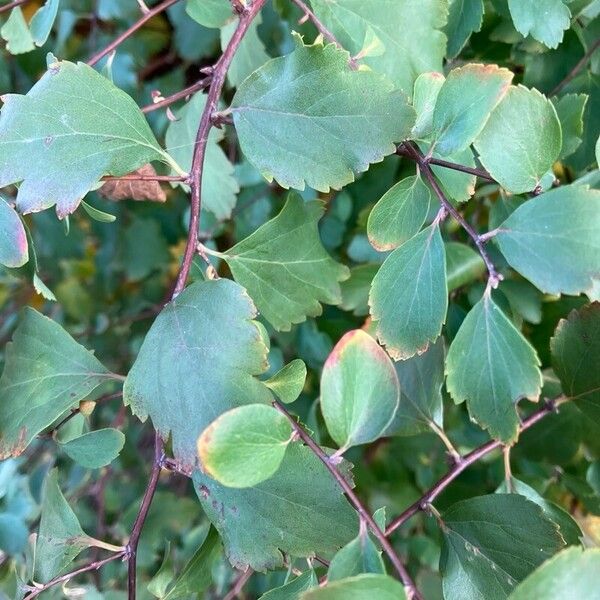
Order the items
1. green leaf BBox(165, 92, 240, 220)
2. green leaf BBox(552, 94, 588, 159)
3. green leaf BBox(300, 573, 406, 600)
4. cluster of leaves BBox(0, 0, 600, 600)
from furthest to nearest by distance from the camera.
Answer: green leaf BBox(165, 92, 240, 220) < green leaf BBox(552, 94, 588, 159) < cluster of leaves BBox(0, 0, 600, 600) < green leaf BBox(300, 573, 406, 600)

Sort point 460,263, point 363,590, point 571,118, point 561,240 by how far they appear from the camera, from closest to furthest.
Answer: point 363,590 → point 561,240 → point 571,118 → point 460,263

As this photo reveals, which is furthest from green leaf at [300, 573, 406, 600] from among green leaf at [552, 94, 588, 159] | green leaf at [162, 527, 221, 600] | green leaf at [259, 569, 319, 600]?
green leaf at [552, 94, 588, 159]

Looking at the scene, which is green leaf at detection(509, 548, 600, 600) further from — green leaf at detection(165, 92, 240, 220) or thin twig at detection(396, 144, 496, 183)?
green leaf at detection(165, 92, 240, 220)

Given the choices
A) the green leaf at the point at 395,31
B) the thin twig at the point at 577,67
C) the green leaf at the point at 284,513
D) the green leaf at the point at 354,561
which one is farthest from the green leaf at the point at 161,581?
the thin twig at the point at 577,67

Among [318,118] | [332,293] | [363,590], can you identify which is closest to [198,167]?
[318,118]

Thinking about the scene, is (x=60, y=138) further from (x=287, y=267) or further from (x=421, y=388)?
(x=421, y=388)
